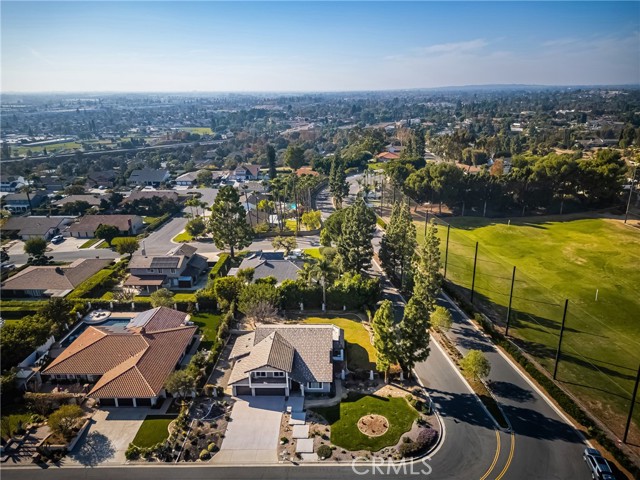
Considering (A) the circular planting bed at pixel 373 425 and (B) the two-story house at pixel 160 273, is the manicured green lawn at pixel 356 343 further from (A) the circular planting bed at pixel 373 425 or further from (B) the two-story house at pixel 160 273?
(B) the two-story house at pixel 160 273

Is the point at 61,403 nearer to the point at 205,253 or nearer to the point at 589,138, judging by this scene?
the point at 205,253

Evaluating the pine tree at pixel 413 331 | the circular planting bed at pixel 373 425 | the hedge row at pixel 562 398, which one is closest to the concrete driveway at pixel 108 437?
the circular planting bed at pixel 373 425

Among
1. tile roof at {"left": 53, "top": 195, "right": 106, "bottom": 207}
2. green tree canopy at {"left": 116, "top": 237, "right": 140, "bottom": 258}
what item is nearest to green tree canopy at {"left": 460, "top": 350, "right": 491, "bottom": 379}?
green tree canopy at {"left": 116, "top": 237, "right": 140, "bottom": 258}

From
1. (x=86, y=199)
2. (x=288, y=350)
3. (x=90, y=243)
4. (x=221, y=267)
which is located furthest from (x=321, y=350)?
(x=86, y=199)

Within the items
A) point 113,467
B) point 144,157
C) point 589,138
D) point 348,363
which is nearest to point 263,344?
point 348,363

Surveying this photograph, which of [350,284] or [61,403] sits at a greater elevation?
[350,284]

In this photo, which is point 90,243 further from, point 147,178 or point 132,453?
point 132,453
